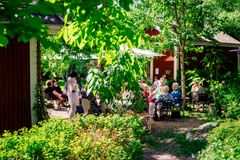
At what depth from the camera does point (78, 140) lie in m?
5.87

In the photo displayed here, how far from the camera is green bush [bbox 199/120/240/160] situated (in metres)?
5.83

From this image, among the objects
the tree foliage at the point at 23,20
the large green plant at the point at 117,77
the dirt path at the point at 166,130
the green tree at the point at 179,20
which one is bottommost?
the dirt path at the point at 166,130

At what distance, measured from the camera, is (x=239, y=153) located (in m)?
5.63

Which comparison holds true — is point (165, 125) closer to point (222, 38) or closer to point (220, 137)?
point (220, 137)

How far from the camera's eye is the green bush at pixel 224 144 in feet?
19.1

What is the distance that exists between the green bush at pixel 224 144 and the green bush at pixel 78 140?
1255mm

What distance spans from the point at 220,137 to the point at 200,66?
15.2 m

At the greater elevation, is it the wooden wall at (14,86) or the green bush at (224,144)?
the wooden wall at (14,86)

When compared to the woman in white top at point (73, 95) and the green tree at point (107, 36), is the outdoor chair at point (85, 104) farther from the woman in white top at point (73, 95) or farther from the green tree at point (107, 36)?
the green tree at point (107, 36)

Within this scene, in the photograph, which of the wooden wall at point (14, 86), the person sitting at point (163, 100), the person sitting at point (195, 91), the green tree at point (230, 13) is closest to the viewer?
the wooden wall at point (14, 86)

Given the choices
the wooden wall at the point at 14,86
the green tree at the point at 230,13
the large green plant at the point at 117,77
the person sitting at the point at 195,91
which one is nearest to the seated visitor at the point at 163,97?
the person sitting at the point at 195,91

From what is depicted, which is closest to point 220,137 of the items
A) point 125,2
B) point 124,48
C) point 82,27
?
point 124,48

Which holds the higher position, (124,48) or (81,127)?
(124,48)

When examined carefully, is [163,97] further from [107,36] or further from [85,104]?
[107,36]
